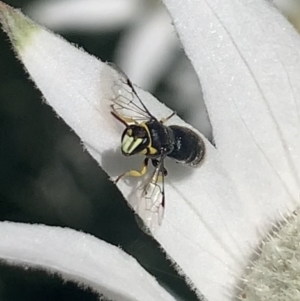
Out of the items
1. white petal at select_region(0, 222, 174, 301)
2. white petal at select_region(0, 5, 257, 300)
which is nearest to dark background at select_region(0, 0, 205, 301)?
white petal at select_region(0, 5, 257, 300)

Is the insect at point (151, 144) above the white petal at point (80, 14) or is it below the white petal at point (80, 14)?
above

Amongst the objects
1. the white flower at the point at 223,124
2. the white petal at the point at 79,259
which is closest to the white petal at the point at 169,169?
the white flower at the point at 223,124

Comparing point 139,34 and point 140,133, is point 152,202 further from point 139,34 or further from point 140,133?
point 139,34

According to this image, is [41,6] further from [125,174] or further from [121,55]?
[125,174]

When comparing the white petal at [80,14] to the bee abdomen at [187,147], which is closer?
the bee abdomen at [187,147]

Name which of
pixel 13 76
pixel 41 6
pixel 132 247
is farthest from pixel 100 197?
pixel 41 6

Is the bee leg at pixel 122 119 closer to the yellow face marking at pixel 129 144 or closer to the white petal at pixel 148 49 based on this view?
the yellow face marking at pixel 129 144

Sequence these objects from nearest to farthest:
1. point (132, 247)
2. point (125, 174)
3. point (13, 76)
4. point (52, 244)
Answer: point (52, 244)
point (125, 174)
point (132, 247)
point (13, 76)
